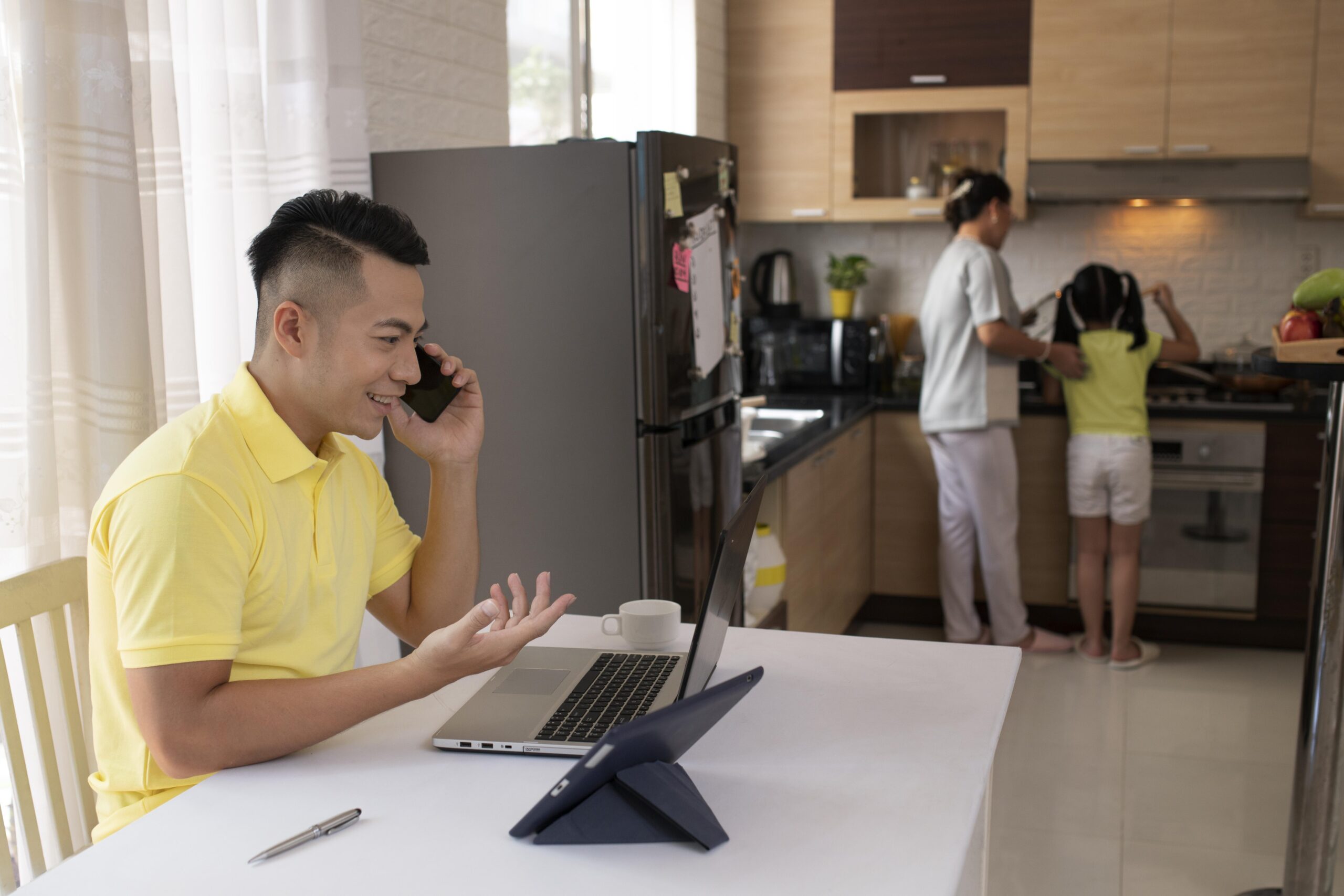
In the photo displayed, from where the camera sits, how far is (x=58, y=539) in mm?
1670

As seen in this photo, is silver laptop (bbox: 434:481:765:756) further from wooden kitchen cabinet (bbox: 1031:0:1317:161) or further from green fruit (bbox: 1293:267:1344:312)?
wooden kitchen cabinet (bbox: 1031:0:1317:161)

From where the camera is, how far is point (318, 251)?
4.45 ft

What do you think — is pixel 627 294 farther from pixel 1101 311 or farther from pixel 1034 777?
pixel 1101 311

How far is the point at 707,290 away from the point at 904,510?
6.42 ft

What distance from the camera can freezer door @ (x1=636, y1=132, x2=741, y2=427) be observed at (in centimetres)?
232

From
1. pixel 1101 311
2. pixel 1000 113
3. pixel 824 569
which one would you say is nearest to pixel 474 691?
pixel 824 569

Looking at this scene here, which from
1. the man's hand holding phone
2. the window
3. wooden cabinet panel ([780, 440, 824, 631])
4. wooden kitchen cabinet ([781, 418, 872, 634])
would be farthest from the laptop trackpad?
the window

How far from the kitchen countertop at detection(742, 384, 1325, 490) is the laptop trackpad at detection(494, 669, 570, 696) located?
5.76ft

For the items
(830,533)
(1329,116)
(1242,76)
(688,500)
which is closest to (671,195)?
(688,500)

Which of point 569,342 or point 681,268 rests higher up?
point 681,268

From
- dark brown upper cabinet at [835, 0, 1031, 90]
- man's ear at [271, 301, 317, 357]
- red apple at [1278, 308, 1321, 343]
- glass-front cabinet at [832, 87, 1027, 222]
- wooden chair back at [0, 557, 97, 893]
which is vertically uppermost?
dark brown upper cabinet at [835, 0, 1031, 90]

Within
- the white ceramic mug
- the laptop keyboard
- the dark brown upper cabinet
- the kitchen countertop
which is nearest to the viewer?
the laptop keyboard

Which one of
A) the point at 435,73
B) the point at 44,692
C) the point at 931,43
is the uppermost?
the point at 931,43

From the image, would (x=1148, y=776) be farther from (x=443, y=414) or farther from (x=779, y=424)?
(x=443, y=414)
